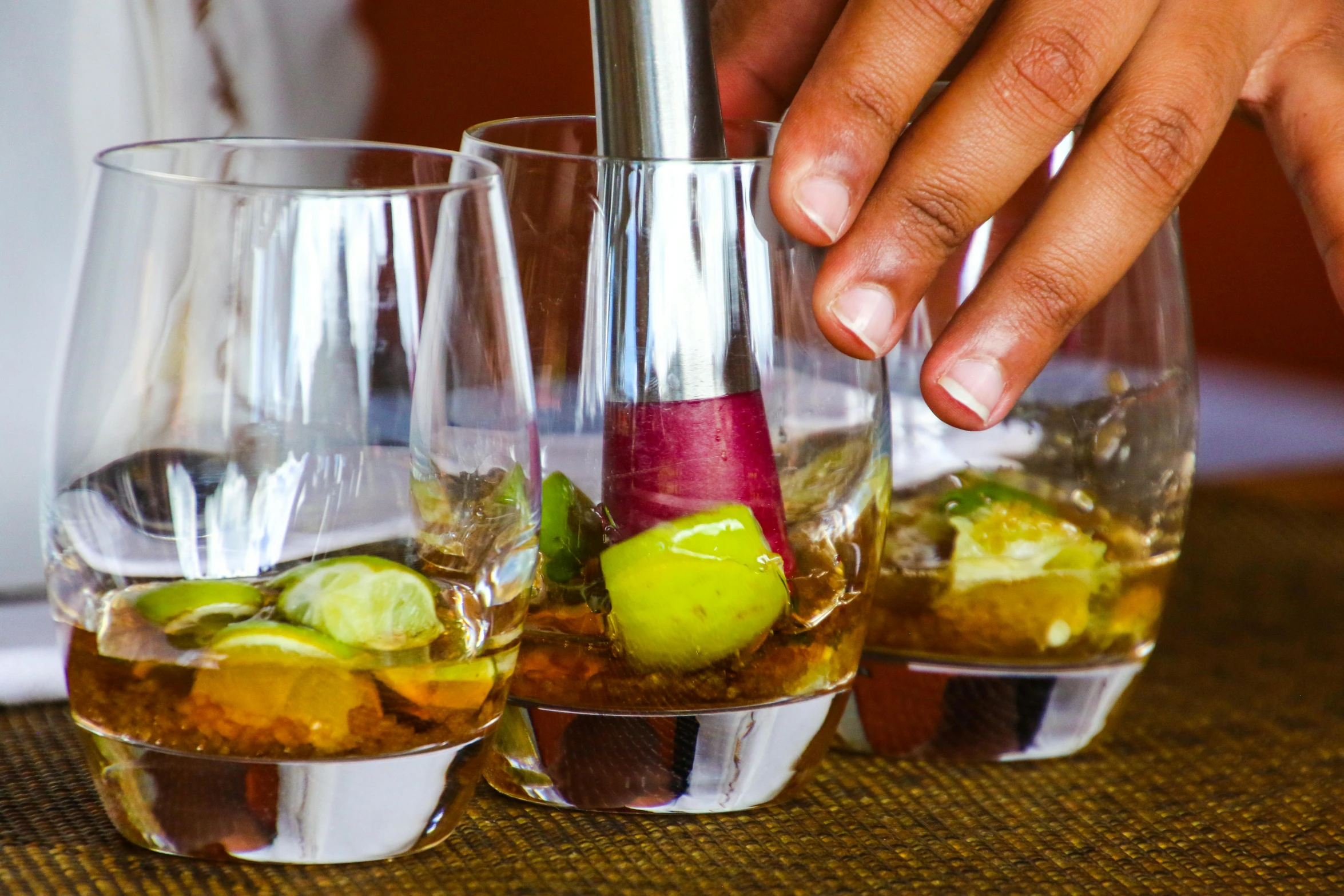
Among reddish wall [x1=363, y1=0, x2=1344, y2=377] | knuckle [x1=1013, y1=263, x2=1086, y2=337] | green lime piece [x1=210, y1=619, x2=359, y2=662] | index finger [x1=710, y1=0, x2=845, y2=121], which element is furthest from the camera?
reddish wall [x1=363, y1=0, x2=1344, y2=377]

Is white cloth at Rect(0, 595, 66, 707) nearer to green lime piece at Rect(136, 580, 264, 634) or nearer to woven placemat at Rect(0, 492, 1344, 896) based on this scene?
woven placemat at Rect(0, 492, 1344, 896)

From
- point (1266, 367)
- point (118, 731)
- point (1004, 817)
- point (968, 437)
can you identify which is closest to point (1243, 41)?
point (968, 437)

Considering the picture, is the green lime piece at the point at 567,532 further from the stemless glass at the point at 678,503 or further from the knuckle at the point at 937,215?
the knuckle at the point at 937,215

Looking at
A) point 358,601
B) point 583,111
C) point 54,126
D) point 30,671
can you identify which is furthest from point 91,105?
point 583,111

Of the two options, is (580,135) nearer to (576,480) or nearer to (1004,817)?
(576,480)

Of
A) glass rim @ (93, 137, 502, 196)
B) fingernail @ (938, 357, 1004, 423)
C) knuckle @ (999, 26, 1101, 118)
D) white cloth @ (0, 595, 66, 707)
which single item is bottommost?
white cloth @ (0, 595, 66, 707)

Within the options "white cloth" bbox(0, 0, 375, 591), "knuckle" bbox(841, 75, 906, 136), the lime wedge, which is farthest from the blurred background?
"knuckle" bbox(841, 75, 906, 136)

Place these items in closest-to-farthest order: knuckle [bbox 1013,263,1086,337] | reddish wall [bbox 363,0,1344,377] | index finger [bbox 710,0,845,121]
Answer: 1. knuckle [bbox 1013,263,1086,337]
2. index finger [bbox 710,0,845,121]
3. reddish wall [bbox 363,0,1344,377]

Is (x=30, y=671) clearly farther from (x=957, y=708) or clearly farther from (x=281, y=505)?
(x=957, y=708)
